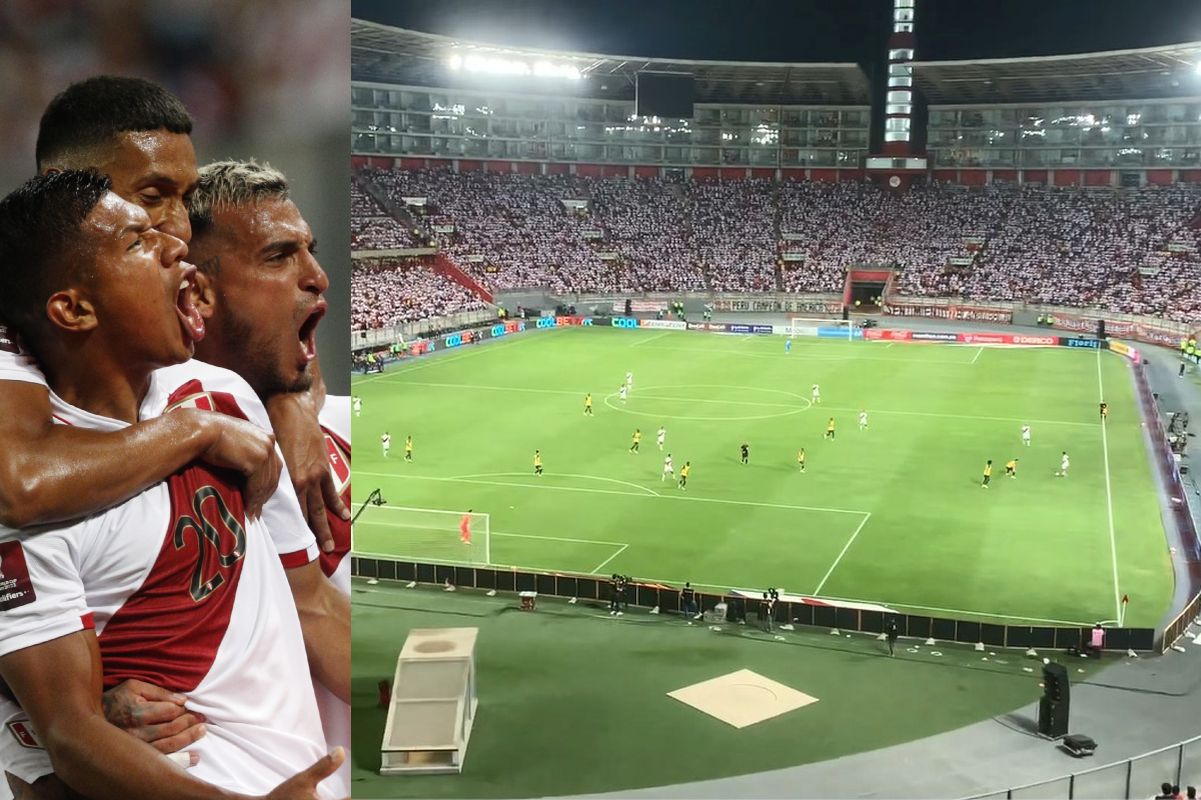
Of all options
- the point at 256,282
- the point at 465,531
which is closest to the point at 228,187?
the point at 256,282

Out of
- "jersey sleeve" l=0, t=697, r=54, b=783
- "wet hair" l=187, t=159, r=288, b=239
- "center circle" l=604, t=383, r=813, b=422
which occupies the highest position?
"wet hair" l=187, t=159, r=288, b=239

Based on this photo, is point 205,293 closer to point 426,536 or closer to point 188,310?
point 188,310

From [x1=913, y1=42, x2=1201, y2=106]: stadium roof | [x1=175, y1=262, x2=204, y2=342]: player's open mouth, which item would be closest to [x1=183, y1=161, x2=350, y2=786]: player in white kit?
[x1=175, y1=262, x2=204, y2=342]: player's open mouth

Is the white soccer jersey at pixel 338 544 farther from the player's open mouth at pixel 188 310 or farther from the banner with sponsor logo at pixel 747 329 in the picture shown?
the banner with sponsor logo at pixel 747 329

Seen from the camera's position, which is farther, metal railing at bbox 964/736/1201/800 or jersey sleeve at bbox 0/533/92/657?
metal railing at bbox 964/736/1201/800

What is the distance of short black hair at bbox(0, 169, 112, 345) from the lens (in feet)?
12.5

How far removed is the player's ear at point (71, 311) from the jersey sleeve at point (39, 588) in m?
0.65

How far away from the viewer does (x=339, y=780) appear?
4.61m

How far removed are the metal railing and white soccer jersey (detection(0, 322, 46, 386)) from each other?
13.4 metres

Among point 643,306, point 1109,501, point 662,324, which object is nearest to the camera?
point 1109,501

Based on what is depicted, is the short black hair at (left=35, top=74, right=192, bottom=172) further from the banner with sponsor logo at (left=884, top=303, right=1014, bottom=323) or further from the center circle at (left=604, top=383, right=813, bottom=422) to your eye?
the banner with sponsor logo at (left=884, top=303, right=1014, bottom=323)

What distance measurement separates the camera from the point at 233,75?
4.39 metres

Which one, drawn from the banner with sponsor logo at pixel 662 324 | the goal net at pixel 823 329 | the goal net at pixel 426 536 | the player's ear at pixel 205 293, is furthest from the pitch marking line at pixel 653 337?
the player's ear at pixel 205 293

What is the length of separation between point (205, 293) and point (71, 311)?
0.60 metres
